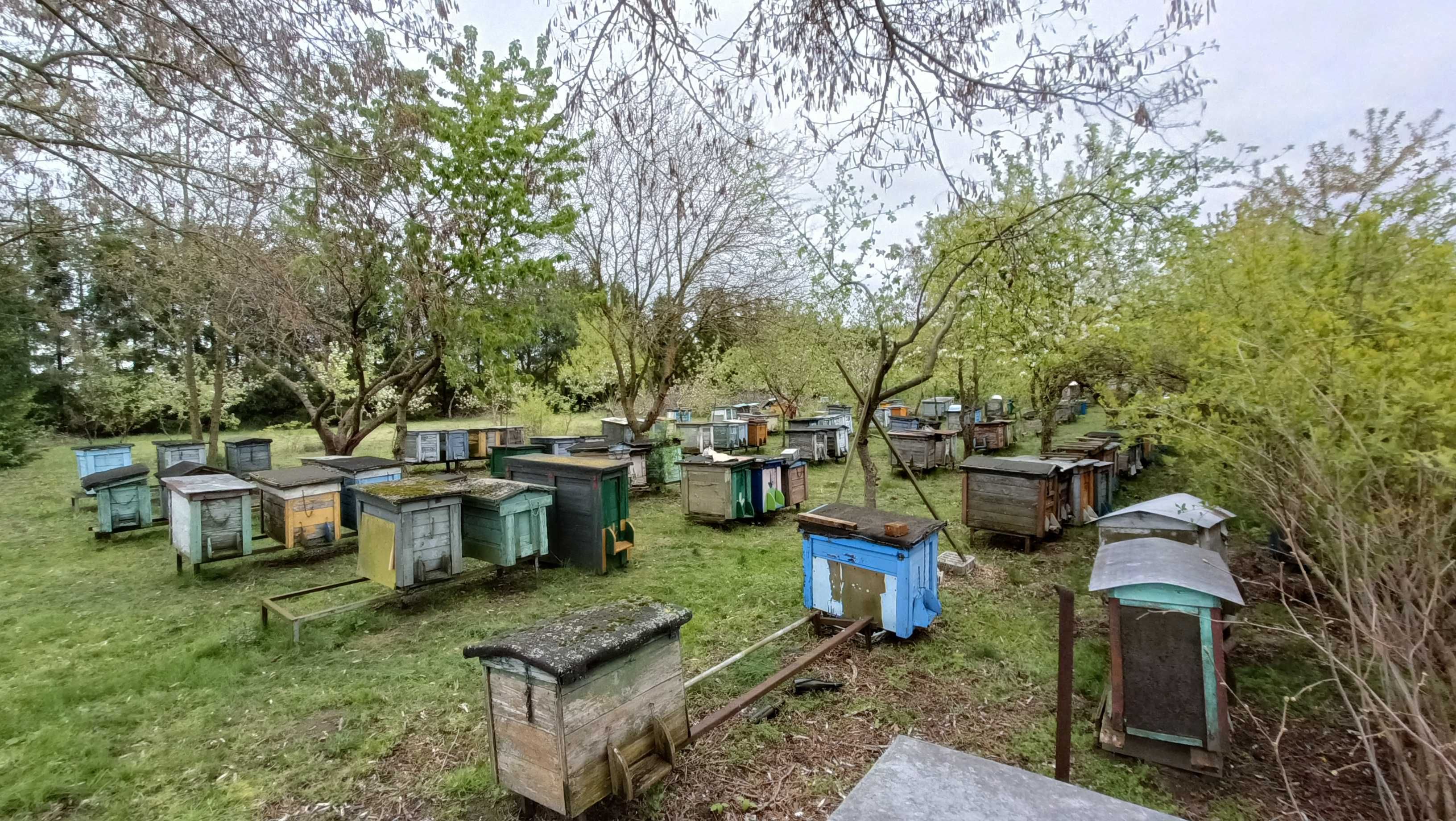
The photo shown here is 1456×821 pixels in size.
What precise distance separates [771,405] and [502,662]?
25.4 metres

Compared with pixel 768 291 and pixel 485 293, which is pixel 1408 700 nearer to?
pixel 485 293

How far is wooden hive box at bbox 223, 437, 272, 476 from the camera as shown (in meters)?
11.7

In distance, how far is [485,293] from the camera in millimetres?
10734

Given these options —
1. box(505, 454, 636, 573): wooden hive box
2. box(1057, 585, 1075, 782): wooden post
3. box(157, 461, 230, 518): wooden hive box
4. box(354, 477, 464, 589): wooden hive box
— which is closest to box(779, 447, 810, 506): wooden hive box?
box(505, 454, 636, 573): wooden hive box

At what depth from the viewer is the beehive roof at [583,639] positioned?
249 cm

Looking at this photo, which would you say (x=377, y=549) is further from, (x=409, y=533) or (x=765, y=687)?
(x=765, y=687)

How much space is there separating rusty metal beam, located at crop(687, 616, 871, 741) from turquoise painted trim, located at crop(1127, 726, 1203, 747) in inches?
67.9

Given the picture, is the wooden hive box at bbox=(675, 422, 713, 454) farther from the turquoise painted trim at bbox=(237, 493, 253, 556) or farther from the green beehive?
the turquoise painted trim at bbox=(237, 493, 253, 556)

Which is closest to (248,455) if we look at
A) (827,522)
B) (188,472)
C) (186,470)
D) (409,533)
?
(186,470)

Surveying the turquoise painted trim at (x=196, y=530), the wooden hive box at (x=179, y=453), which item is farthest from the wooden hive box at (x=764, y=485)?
the wooden hive box at (x=179, y=453)

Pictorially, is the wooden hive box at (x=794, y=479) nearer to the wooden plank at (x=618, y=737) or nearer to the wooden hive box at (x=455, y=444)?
the wooden plank at (x=618, y=737)

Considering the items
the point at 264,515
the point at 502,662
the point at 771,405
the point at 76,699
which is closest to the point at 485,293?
the point at 264,515

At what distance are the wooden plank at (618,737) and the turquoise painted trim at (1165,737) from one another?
2.57 meters

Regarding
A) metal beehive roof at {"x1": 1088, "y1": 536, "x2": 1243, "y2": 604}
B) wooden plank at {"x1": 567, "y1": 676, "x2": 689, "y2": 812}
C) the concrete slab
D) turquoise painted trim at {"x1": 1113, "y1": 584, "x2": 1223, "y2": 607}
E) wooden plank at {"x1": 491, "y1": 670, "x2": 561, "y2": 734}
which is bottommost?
wooden plank at {"x1": 567, "y1": 676, "x2": 689, "y2": 812}
